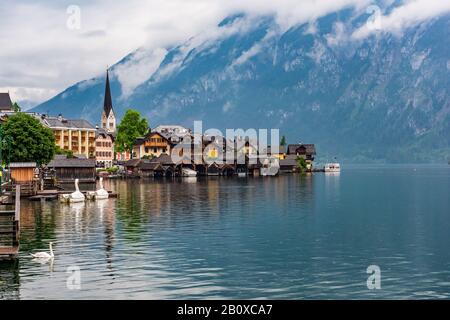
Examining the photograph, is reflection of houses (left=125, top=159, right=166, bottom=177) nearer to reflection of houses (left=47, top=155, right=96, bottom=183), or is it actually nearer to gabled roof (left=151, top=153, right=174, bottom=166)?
gabled roof (left=151, top=153, right=174, bottom=166)

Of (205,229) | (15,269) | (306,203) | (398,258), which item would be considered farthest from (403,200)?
(15,269)

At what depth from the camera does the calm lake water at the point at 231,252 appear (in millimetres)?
36812

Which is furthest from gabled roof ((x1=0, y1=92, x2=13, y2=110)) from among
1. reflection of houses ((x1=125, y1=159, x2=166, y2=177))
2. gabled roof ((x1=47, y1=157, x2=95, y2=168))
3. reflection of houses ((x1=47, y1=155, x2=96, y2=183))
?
reflection of houses ((x1=125, y1=159, x2=166, y2=177))

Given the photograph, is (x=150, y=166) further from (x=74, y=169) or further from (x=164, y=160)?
(x=74, y=169)

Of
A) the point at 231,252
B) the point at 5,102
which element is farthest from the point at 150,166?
the point at 231,252

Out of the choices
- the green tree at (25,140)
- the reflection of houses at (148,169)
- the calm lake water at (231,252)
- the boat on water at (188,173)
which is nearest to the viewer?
the calm lake water at (231,252)

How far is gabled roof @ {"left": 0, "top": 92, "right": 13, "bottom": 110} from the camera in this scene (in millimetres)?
179000

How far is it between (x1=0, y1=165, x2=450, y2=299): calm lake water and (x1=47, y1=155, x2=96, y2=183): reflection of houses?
212 feet

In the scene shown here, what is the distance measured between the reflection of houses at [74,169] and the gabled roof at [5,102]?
114 ft

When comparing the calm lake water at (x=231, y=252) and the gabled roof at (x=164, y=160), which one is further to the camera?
the gabled roof at (x=164, y=160)

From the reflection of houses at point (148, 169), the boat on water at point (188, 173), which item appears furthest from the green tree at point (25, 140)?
the boat on water at point (188, 173)

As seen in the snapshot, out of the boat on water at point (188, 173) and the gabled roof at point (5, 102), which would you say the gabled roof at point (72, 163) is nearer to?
the gabled roof at point (5, 102)

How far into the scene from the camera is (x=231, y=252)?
159 feet

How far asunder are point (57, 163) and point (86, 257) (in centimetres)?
10705
